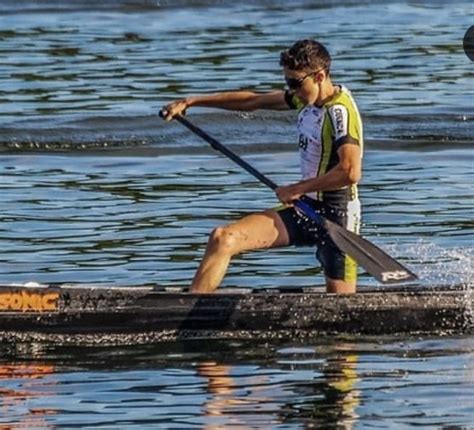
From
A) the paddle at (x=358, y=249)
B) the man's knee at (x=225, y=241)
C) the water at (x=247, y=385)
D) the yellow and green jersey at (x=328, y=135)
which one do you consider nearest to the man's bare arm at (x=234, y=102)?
the yellow and green jersey at (x=328, y=135)

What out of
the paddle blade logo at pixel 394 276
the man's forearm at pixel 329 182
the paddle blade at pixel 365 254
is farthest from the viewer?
the paddle blade logo at pixel 394 276

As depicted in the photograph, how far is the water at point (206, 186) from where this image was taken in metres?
12.3

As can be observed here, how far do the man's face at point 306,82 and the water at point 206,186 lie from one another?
1.59 m

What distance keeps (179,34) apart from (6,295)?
18535mm

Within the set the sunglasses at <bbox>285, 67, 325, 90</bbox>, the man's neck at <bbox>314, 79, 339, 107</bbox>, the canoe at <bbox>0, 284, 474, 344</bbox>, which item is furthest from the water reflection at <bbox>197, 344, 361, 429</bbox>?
the sunglasses at <bbox>285, 67, 325, 90</bbox>

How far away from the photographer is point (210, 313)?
536 inches

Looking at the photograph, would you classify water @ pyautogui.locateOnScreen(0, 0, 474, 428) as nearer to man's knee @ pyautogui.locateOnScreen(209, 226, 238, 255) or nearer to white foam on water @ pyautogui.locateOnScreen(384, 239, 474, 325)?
white foam on water @ pyautogui.locateOnScreen(384, 239, 474, 325)

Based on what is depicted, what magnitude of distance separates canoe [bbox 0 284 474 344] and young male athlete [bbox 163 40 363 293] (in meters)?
0.20

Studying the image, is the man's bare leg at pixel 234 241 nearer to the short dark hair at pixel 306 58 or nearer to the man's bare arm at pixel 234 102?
the man's bare arm at pixel 234 102

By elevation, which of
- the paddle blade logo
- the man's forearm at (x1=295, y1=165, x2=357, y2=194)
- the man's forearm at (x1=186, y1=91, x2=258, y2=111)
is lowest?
the paddle blade logo

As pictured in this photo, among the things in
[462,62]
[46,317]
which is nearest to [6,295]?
[46,317]

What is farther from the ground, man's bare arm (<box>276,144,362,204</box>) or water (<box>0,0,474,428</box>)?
man's bare arm (<box>276,144,362,204</box>)

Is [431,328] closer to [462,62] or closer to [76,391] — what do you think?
[76,391]

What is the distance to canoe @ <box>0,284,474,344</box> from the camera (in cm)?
1358
